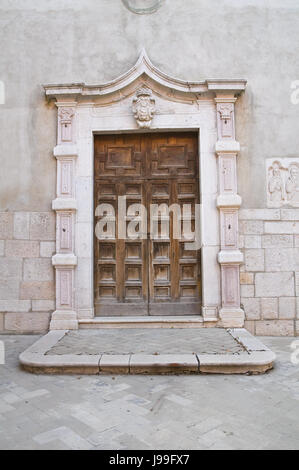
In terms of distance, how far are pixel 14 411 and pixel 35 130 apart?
13.0 ft

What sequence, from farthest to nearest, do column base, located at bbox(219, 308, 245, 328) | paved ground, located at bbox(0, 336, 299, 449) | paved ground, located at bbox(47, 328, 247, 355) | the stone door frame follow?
the stone door frame < column base, located at bbox(219, 308, 245, 328) < paved ground, located at bbox(47, 328, 247, 355) < paved ground, located at bbox(0, 336, 299, 449)

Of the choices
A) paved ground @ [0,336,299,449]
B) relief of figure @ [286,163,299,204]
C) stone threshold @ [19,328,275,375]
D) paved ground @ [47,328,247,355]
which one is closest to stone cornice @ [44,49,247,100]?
relief of figure @ [286,163,299,204]

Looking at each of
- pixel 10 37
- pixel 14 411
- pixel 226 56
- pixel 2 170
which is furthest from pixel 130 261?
pixel 10 37

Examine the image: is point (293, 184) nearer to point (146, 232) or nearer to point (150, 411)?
point (146, 232)

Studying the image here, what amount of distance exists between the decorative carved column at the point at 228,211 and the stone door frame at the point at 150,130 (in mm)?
14

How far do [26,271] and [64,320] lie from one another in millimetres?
912

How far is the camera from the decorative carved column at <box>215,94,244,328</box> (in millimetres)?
5125

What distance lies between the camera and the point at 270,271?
17.2ft

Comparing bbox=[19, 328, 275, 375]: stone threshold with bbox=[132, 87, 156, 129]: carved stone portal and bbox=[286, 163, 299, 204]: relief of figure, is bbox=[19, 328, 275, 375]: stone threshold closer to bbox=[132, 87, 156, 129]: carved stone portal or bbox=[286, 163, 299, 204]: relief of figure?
bbox=[286, 163, 299, 204]: relief of figure

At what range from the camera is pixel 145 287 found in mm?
5461

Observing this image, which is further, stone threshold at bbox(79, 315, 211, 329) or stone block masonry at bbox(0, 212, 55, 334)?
stone block masonry at bbox(0, 212, 55, 334)

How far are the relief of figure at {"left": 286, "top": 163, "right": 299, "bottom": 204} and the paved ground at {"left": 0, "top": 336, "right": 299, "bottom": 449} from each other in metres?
2.48
